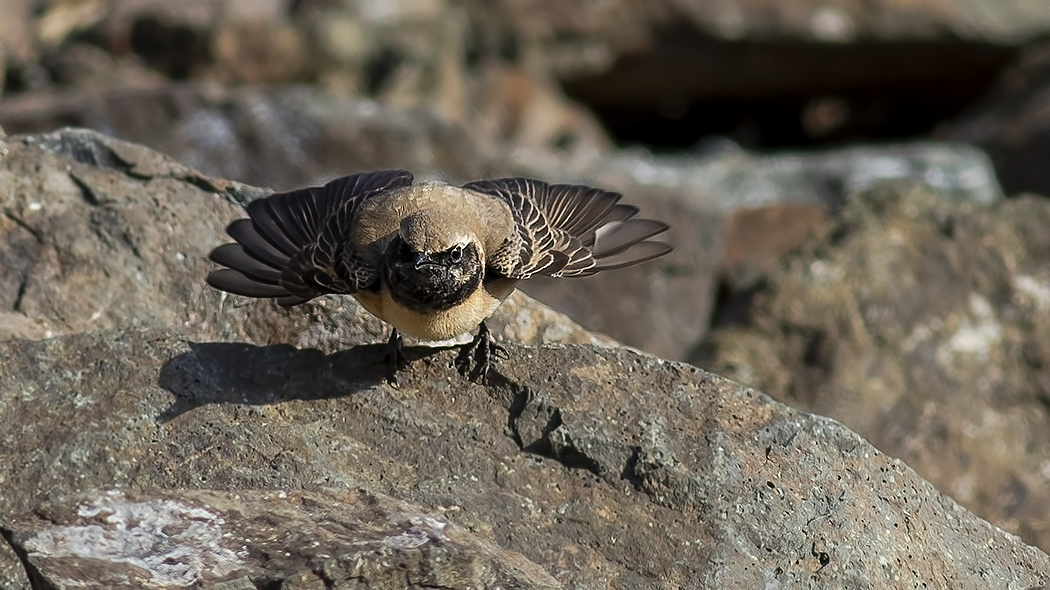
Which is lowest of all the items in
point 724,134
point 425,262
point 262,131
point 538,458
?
→ point 724,134

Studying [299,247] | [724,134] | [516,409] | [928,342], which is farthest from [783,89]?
[516,409]

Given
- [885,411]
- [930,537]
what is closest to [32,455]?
[930,537]

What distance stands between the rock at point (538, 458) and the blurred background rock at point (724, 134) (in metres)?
2.58

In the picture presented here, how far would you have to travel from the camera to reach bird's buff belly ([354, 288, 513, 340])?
6301mm

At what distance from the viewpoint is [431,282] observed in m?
6.20

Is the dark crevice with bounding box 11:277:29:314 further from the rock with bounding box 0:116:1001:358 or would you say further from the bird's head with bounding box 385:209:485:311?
the rock with bounding box 0:116:1001:358

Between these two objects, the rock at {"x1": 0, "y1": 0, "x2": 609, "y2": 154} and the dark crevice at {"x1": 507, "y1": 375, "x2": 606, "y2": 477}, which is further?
the rock at {"x1": 0, "y1": 0, "x2": 609, "y2": 154}

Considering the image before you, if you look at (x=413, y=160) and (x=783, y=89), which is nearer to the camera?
(x=413, y=160)

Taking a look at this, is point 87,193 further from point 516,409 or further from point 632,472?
point 632,472

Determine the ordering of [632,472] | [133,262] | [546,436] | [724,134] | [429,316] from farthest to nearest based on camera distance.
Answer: [724,134]
[133,262]
[429,316]
[546,436]
[632,472]

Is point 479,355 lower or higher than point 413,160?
A: higher

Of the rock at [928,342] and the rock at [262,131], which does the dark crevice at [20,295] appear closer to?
the rock at [928,342]

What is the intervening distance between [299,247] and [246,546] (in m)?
2.02

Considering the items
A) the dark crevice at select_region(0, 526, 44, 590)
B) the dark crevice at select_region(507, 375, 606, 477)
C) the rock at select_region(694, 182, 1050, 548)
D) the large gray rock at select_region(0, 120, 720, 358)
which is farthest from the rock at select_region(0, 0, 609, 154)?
the dark crevice at select_region(0, 526, 44, 590)
